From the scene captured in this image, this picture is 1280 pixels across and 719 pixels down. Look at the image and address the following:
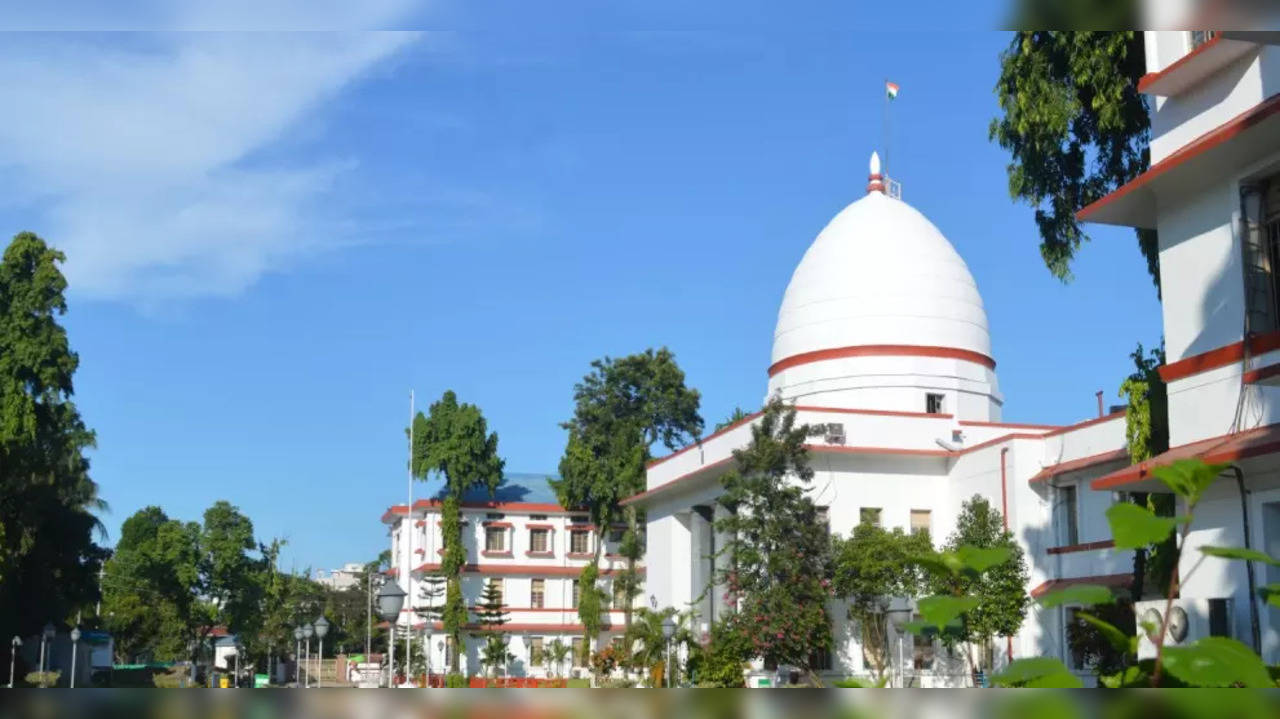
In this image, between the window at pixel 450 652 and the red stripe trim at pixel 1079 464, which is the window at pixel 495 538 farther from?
the red stripe trim at pixel 1079 464

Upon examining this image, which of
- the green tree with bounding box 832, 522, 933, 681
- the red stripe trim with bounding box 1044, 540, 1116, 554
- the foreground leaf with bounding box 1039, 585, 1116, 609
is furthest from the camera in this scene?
the green tree with bounding box 832, 522, 933, 681

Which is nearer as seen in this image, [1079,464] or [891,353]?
[1079,464]

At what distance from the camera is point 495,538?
4247 centimetres

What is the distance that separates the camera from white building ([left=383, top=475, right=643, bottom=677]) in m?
41.0

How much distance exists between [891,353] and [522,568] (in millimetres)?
17563

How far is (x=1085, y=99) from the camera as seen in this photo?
15375mm

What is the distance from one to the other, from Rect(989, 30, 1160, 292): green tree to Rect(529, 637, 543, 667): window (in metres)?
28.3

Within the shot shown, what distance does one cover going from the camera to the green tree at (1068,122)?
1432 cm

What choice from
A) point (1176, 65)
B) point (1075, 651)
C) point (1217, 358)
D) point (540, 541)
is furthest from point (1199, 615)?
point (540, 541)

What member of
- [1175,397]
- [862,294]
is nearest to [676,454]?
[862,294]

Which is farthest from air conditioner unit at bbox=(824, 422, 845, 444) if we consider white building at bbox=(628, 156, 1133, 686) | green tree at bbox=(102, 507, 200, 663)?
green tree at bbox=(102, 507, 200, 663)

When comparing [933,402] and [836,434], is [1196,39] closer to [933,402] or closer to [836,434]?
[836,434]

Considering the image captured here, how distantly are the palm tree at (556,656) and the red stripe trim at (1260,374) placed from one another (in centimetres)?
3148

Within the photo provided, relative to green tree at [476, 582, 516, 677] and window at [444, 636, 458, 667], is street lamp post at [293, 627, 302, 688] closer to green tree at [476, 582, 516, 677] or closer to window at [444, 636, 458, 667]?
window at [444, 636, 458, 667]
